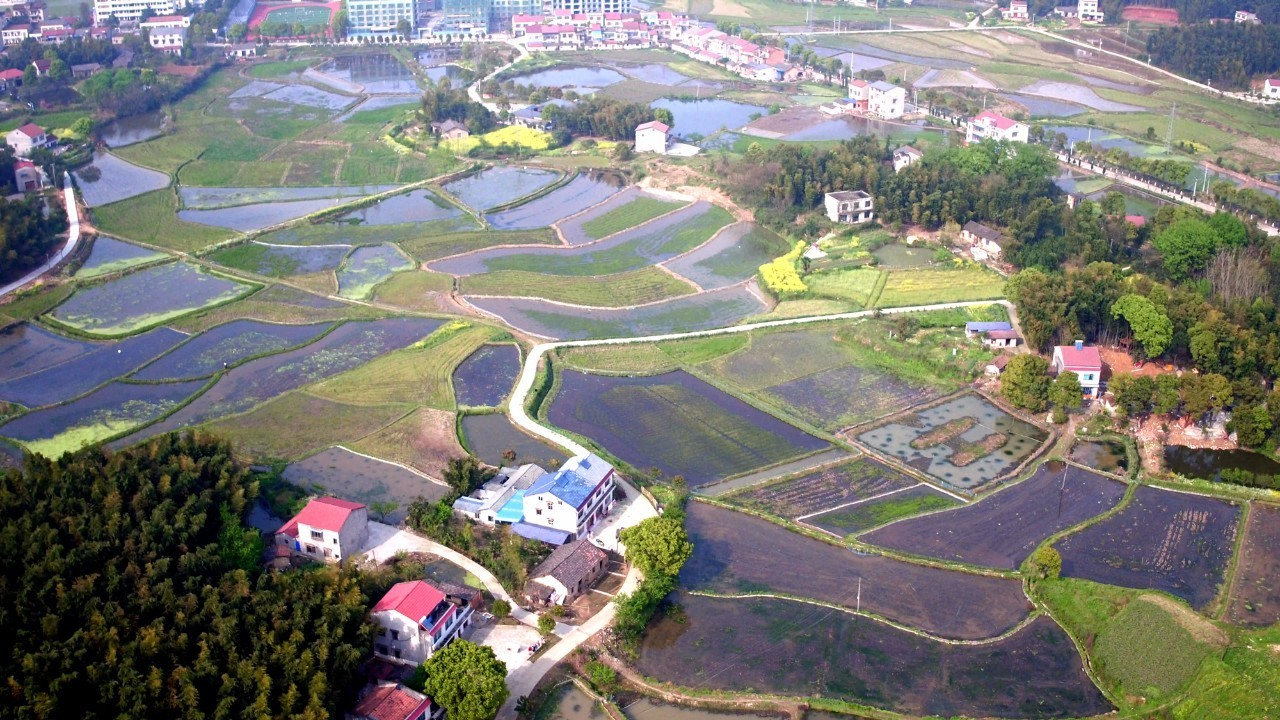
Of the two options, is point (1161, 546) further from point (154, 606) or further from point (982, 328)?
point (154, 606)

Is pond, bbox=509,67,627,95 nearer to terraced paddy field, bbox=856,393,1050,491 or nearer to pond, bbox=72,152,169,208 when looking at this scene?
pond, bbox=72,152,169,208

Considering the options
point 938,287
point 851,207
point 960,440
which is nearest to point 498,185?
point 851,207

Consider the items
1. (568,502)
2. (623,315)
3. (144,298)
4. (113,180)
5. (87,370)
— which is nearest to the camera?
(568,502)

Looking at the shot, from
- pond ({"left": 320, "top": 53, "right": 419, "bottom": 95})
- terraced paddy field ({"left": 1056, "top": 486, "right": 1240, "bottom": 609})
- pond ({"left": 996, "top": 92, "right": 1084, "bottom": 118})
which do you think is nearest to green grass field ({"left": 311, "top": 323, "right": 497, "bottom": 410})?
terraced paddy field ({"left": 1056, "top": 486, "right": 1240, "bottom": 609})

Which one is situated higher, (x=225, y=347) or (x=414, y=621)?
(x=225, y=347)

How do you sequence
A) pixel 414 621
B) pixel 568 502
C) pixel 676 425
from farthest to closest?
pixel 676 425 → pixel 568 502 → pixel 414 621

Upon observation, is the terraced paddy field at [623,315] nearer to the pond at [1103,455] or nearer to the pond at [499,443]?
the pond at [499,443]
